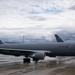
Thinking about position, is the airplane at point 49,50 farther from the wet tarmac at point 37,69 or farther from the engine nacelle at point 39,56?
the wet tarmac at point 37,69

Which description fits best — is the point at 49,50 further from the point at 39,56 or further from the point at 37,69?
the point at 37,69

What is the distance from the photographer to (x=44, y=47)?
133 ft

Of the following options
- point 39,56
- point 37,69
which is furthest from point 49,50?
point 37,69

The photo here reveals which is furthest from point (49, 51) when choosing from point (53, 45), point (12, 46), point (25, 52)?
point (12, 46)

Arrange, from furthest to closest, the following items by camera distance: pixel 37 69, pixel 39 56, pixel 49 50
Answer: pixel 49 50 → pixel 39 56 → pixel 37 69

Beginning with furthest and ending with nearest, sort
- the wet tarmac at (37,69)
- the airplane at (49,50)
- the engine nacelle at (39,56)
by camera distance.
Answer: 1. the airplane at (49,50)
2. the engine nacelle at (39,56)
3. the wet tarmac at (37,69)

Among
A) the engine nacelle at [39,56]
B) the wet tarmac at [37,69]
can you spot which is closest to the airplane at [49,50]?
the engine nacelle at [39,56]

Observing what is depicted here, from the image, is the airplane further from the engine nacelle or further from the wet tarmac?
the wet tarmac

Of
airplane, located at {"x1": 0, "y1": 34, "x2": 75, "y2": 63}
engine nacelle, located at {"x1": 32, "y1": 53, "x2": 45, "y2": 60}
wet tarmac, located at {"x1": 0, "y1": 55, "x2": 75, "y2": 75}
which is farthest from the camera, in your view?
airplane, located at {"x1": 0, "y1": 34, "x2": 75, "y2": 63}

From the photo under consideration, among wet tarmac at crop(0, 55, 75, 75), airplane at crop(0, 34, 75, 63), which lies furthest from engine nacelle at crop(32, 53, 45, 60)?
wet tarmac at crop(0, 55, 75, 75)

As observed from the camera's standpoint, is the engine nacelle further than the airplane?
No

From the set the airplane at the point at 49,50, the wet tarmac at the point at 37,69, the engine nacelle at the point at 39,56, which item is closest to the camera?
the wet tarmac at the point at 37,69

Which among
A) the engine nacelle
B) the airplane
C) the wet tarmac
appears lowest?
the wet tarmac

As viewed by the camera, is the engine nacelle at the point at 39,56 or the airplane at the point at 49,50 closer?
the engine nacelle at the point at 39,56
